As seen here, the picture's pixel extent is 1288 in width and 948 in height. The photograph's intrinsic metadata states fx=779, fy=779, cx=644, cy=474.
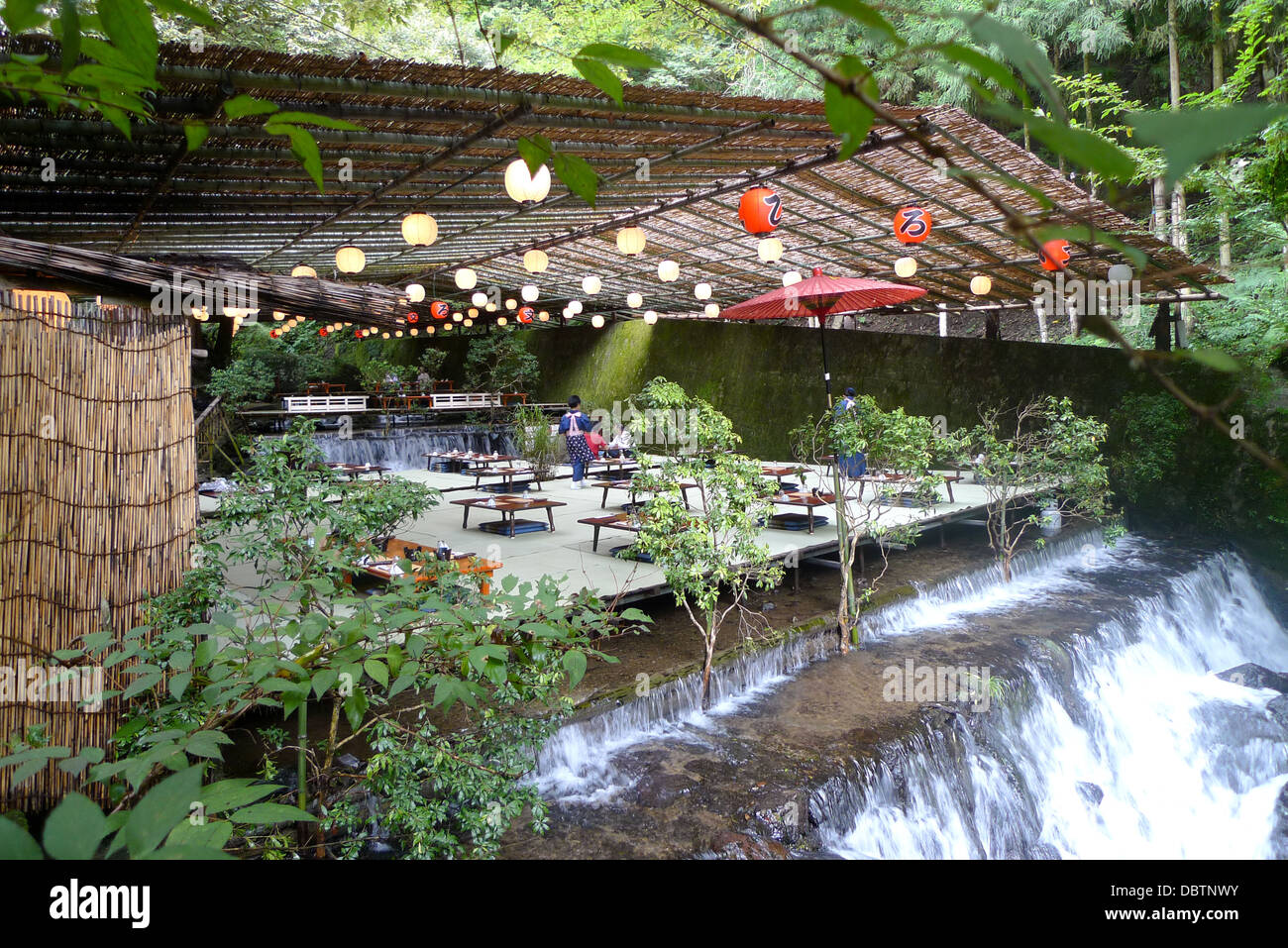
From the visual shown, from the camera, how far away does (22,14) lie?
0.75 m

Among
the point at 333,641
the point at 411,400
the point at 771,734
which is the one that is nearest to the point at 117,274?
the point at 333,641

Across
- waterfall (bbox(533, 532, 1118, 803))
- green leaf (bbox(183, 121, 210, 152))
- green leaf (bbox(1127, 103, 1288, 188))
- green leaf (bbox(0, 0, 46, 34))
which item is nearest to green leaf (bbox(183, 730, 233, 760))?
green leaf (bbox(183, 121, 210, 152))

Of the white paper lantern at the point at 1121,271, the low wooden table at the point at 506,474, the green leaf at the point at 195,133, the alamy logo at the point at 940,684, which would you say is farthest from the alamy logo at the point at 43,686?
the white paper lantern at the point at 1121,271

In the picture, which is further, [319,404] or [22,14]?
[319,404]

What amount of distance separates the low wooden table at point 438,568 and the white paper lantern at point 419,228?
9.87ft

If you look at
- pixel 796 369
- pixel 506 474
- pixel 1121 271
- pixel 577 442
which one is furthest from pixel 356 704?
pixel 796 369

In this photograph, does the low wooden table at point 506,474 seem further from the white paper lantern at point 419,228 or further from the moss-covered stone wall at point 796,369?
the moss-covered stone wall at point 796,369

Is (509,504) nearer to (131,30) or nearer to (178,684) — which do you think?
(178,684)

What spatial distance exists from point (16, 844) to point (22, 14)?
2.64 feet

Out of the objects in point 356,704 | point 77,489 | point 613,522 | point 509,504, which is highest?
point 77,489

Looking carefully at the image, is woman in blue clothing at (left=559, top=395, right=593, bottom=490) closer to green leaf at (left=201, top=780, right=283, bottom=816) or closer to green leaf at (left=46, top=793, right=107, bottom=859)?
green leaf at (left=201, top=780, right=283, bottom=816)

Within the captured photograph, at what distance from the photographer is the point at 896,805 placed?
4.07m
